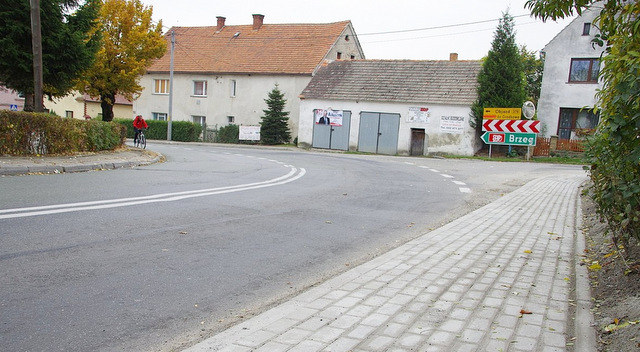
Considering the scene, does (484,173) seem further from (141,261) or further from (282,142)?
(282,142)

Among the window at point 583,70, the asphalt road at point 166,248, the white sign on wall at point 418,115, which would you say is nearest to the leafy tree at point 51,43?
the asphalt road at point 166,248

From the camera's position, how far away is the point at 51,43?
17781mm

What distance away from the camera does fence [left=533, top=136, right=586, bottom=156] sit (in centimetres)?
3012

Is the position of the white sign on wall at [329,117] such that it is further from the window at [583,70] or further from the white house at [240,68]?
the window at [583,70]

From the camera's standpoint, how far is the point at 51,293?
414 centimetres

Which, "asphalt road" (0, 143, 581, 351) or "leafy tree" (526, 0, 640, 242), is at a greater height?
"leafy tree" (526, 0, 640, 242)

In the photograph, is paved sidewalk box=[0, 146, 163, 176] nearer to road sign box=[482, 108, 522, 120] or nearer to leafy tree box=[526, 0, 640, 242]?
leafy tree box=[526, 0, 640, 242]

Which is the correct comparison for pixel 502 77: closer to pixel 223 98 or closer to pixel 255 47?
pixel 255 47

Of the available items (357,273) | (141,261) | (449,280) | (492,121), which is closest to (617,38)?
(449,280)

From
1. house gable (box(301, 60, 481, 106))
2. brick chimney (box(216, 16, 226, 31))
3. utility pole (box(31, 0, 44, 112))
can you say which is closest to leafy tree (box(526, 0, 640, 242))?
utility pole (box(31, 0, 44, 112))

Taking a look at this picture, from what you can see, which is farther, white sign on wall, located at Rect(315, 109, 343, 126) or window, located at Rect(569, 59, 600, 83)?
white sign on wall, located at Rect(315, 109, 343, 126)

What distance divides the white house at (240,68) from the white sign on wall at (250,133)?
330 cm

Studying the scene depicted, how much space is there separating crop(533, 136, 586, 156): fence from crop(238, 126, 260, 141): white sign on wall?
19.4 m

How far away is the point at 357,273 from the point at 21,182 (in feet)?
26.5
